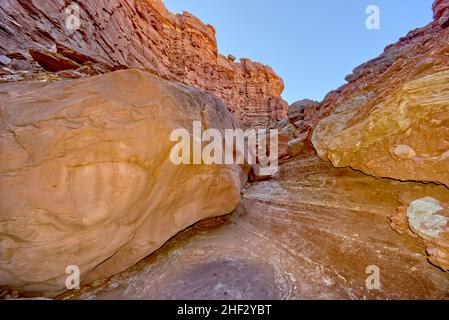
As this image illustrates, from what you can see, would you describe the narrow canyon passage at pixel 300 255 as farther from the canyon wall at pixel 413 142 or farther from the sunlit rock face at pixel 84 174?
the sunlit rock face at pixel 84 174

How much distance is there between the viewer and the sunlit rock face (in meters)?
2.40

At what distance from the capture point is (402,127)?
3.67 metres

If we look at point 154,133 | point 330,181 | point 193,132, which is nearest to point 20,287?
point 154,133

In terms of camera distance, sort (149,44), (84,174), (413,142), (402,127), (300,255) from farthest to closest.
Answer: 1. (149,44)
2. (402,127)
3. (413,142)
4. (300,255)
5. (84,174)

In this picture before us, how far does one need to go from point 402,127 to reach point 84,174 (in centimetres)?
532

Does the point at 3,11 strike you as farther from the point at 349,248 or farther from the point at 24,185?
the point at 349,248

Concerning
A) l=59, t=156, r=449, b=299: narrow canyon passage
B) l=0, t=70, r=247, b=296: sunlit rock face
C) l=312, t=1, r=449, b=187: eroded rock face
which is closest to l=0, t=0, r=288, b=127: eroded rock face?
l=0, t=70, r=247, b=296: sunlit rock face

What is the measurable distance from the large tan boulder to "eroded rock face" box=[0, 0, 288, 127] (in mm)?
5151

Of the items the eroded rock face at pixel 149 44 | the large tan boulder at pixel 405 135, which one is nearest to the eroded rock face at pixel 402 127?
the large tan boulder at pixel 405 135

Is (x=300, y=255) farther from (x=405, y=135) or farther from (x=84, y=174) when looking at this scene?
(x=84, y=174)

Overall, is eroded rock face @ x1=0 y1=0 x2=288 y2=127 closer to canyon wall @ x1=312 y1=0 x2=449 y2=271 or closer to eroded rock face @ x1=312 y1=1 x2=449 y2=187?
eroded rock face @ x1=312 y1=1 x2=449 y2=187

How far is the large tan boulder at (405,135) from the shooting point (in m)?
3.29

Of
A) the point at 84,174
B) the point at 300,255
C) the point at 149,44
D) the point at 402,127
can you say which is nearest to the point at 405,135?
the point at 402,127
